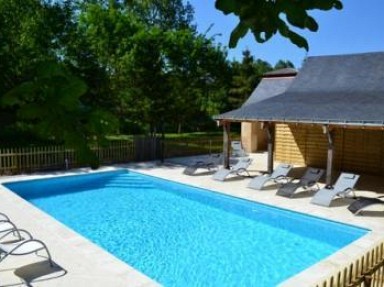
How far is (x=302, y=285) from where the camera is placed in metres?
7.52

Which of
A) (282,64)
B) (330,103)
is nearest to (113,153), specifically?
(330,103)

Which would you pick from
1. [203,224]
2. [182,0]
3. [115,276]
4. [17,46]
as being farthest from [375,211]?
[182,0]

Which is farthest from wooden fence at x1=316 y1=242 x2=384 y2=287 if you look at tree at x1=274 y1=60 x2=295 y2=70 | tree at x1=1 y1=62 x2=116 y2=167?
tree at x1=274 y1=60 x2=295 y2=70

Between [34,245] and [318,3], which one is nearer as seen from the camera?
[318,3]

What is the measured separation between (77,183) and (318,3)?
17.4m

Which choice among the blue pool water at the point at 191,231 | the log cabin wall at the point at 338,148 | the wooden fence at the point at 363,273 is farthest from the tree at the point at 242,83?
the wooden fence at the point at 363,273

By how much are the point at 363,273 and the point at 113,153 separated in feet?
54.5

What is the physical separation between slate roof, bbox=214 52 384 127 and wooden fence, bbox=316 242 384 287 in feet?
24.7

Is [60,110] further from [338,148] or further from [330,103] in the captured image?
[338,148]

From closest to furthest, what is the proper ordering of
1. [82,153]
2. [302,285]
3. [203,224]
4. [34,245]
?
1. [82,153]
2. [302,285]
3. [34,245]
4. [203,224]

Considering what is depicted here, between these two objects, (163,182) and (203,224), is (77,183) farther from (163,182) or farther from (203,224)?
(203,224)

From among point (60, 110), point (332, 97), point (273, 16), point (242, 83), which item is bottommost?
point (60, 110)

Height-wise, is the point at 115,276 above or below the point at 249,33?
below

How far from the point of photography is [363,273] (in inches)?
240
